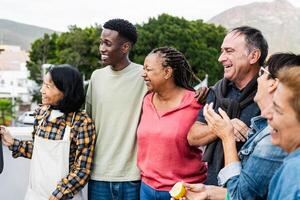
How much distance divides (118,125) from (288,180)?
1387 mm

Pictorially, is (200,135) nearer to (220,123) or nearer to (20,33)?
(220,123)

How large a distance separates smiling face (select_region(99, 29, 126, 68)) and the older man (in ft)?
2.11

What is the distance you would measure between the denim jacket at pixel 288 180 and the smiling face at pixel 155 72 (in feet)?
3.63

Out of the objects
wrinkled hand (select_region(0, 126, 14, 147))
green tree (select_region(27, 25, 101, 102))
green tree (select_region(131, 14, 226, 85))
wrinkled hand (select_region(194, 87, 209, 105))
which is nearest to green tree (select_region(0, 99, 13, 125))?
green tree (select_region(27, 25, 101, 102))

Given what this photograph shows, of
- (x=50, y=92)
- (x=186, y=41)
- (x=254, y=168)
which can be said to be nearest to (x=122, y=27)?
(x=50, y=92)

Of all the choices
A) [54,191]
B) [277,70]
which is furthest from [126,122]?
[277,70]

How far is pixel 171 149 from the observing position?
7.73ft

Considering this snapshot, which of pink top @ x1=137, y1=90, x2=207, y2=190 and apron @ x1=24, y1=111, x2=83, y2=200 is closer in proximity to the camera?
pink top @ x1=137, y1=90, x2=207, y2=190

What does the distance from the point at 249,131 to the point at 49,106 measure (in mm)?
1189

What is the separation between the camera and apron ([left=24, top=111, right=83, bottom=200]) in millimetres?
2492

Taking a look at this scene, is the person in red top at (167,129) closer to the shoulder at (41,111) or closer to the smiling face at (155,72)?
the smiling face at (155,72)

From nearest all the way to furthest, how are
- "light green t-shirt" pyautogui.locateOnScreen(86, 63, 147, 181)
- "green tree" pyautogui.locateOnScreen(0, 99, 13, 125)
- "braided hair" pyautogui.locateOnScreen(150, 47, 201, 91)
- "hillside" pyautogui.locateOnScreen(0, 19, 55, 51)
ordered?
"braided hair" pyautogui.locateOnScreen(150, 47, 201, 91) → "light green t-shirt" pyautogui.locateOnScreen(86, 63, 147, 181) → "green tree" pyautogui.locateOnScreen(0, 99, 13, 125) → "hillside" pyautogui.locateOnScreen(0, 19, 55, 51)

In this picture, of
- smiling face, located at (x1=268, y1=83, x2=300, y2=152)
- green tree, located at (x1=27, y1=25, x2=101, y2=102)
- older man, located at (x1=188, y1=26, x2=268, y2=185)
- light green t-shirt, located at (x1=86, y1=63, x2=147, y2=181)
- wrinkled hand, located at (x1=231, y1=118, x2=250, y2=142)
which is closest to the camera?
smiling face, located at (x1=268, y1=83, x2=300, y2=152)

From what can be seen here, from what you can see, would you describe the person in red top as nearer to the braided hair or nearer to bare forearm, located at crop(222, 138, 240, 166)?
the braided hair
